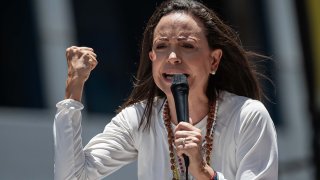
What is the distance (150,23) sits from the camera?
4.45 metres

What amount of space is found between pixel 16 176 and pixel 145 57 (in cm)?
648

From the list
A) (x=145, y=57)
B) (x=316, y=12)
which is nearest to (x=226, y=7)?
(x=316, y=12)

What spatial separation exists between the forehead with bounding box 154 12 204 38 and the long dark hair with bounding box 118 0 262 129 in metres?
0.05

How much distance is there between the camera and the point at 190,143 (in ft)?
12.7

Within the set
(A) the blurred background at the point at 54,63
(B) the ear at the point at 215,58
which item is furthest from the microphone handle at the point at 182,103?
(A) the blurred background at the point at 54,63

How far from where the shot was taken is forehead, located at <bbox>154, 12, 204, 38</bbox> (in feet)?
14.0

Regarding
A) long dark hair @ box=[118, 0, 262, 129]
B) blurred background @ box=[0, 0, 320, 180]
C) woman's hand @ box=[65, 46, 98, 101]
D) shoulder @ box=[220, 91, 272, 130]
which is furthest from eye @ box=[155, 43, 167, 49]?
blurred background @ box=[0, 0, 320, 180]

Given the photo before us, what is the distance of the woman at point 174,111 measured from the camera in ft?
13.7

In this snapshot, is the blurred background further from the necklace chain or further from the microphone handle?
the microphone handle

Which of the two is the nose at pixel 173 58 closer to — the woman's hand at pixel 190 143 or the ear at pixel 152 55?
the ear at pixel 152 55

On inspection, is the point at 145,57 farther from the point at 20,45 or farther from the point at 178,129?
the point at 20,45

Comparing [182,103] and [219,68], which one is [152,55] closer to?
[219,68]

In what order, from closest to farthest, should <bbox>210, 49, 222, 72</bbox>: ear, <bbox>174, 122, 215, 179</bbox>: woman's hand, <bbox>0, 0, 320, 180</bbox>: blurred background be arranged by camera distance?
<bbox>174, 122, 215, 179</bbox>: woman's hand < <bbox>210, 49, 222, 72</bbox>: ear < <bbox>0, 0, 320, 180</bbox>: blurred background

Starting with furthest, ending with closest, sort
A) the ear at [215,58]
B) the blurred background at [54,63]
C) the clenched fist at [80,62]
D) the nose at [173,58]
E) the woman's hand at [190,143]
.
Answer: the blurred background at [54,63], the ear at [215,58], the clenched fist at [80,62], the nose at [173,58], the woman's hand at [190,143]
